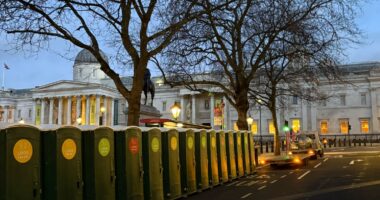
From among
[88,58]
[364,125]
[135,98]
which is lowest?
[135,98]

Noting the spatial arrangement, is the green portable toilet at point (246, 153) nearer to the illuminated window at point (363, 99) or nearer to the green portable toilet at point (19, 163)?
the green portable toilet at point (19, 163)

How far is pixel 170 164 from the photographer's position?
16953 mm

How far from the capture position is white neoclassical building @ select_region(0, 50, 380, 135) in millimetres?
100562

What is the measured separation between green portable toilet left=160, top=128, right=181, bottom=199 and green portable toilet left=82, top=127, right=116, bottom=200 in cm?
346

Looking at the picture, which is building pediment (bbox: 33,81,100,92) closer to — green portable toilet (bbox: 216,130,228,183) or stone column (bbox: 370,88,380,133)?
stone column (bbox: 370,88,380,133)

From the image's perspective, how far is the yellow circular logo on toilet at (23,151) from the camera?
407 inches

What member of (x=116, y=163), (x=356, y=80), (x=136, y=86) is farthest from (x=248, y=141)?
(x=356, y=80)

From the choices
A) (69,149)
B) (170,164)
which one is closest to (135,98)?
(170,164)

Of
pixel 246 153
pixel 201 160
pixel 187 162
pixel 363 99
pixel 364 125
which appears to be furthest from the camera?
pixel 363 99

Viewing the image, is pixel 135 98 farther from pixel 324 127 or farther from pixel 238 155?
pixel 324 127

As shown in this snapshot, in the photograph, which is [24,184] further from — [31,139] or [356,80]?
[356,80]

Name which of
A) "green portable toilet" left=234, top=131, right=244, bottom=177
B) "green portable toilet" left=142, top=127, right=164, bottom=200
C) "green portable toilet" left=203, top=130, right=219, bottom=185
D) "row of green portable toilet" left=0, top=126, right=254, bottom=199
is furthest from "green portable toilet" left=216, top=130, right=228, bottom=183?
"green portable toilet" left=142, top=127, right=164, bottom=200

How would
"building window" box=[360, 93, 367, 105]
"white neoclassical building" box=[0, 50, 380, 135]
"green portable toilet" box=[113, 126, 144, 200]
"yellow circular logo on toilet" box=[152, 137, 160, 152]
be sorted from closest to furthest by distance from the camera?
"green portable toilet" box=[113, 126, 144, 200], "yellow circular logo on toilet" box=[152, 137, 160, 152], "white neoclassical building" box=[0, 50, 380, 135], "building window" box=[360, 93, 367, 105]

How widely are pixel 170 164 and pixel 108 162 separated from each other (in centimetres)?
392
